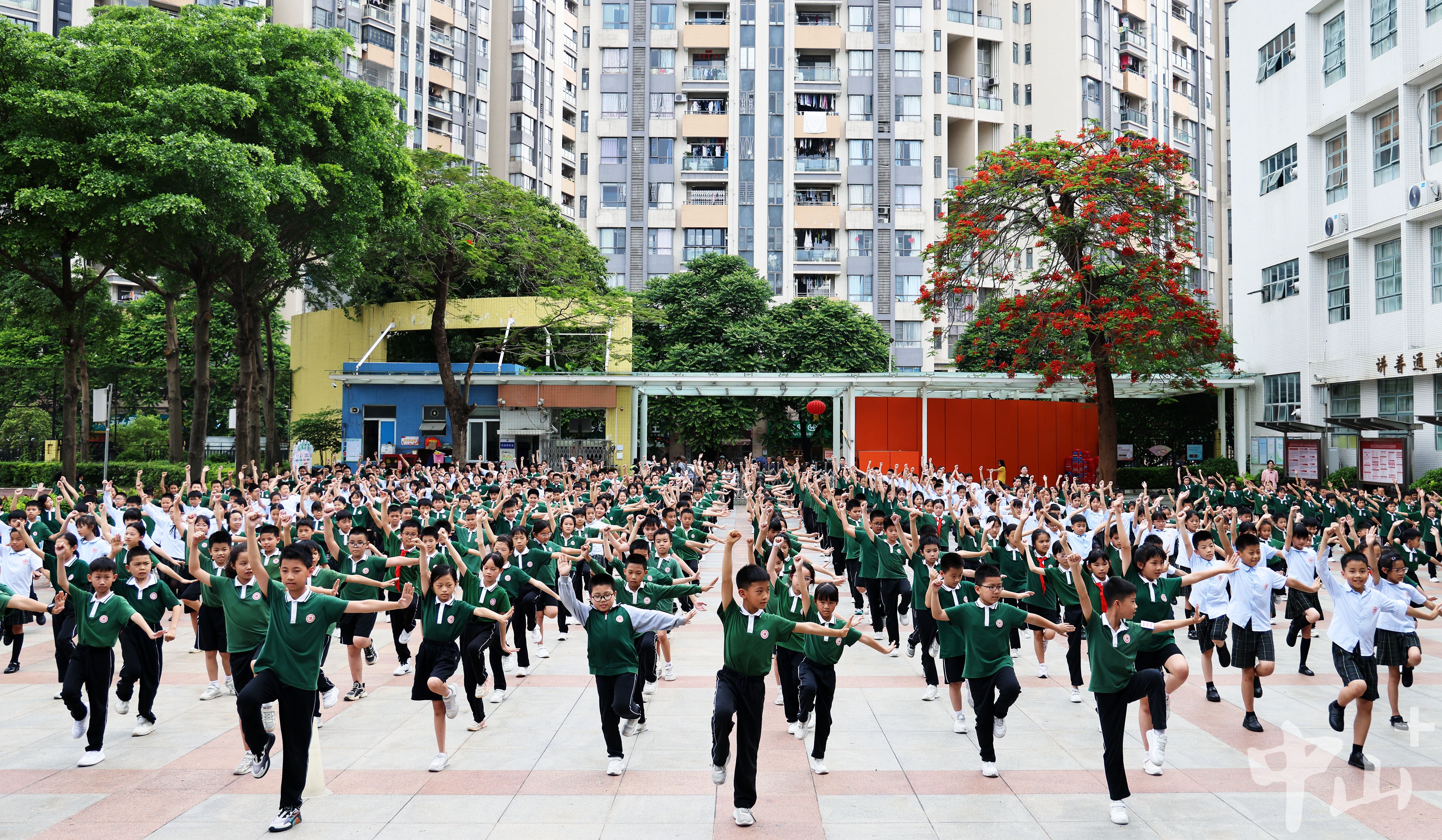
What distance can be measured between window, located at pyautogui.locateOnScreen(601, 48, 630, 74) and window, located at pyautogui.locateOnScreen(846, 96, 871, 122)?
11589 millimetres

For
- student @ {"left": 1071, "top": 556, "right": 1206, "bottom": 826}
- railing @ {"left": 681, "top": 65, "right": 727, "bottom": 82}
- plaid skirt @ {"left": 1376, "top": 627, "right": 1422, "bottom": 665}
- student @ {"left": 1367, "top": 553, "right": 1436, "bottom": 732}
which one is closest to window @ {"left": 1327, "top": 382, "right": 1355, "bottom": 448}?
student @ {"left": 1367, "top": 553, "right": 1436, "bottom": 732}

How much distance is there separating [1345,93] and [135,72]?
2734 centimetres

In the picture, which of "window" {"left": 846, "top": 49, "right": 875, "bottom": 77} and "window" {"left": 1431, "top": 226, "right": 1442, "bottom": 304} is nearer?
"window" {"left": 1431, "top": 226, "right": 1442, "bottom": 304}

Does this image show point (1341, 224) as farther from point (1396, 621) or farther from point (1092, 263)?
point (1396, 621)

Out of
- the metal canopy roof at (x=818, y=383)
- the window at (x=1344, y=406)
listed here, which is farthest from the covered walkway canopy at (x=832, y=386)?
the window at (x=1344, y=406)

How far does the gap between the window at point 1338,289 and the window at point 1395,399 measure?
203 cm

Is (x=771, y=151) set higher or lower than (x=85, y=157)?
higher

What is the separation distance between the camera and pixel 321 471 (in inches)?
858

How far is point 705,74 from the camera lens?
164 ft

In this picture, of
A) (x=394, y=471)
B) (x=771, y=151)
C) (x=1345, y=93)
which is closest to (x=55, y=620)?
(x=394, y=471)

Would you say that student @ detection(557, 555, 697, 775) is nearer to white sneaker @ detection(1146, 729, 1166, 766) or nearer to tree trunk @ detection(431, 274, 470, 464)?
white sneaker @ detection(1146, 729, 1166, 766)

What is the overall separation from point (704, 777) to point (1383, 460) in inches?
824

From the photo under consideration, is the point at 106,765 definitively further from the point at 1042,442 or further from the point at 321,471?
the point at 1042,442

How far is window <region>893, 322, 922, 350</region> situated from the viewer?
49188mm
